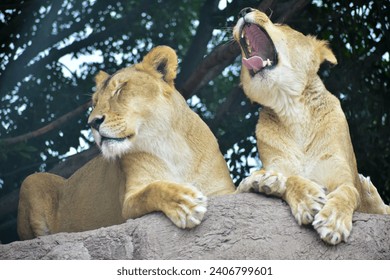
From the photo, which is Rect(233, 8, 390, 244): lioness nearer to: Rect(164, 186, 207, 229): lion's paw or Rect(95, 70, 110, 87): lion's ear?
Rect(164, 186, 207, 229): lion's paw

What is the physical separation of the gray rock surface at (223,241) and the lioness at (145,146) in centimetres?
23

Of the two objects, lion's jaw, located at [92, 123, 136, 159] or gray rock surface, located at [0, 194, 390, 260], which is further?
lion's jaw, located at [92, 123, 136, 159]

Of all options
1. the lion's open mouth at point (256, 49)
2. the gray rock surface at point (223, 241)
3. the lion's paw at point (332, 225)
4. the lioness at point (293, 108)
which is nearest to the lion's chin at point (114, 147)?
the gray rock surface at point (223, 241)

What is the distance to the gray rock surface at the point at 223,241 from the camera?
4.30 m

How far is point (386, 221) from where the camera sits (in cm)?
444

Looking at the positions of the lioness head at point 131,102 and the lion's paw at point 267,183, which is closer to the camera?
the lion's paw at point 267,183

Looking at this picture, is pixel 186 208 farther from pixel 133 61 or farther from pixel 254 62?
→ pixel 133 61

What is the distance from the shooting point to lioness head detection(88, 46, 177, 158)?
4.78m

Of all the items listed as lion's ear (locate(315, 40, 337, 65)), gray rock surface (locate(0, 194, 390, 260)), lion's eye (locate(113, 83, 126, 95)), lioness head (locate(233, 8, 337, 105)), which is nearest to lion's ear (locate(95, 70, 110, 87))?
lion's eye (locate(113, 83, 126, 95))

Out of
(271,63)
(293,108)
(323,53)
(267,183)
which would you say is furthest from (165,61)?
(267,183)

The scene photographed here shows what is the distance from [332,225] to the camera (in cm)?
425

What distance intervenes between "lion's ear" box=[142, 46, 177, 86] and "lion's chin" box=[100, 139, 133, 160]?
0.54 metres

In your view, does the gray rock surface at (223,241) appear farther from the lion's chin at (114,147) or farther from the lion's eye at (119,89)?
the lion's eye at (119,89)
